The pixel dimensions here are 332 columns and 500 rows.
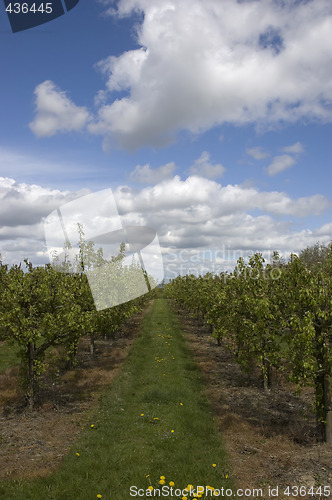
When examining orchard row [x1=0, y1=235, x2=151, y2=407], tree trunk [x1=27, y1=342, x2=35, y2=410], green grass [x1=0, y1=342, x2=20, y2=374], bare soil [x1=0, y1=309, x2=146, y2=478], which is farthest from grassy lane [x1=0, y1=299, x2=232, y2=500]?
green grass [x1=0, y1=342, x2=20, y2=374]

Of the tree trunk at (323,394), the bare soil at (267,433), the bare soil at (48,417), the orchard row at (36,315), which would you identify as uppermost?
the orchard row at (36,315)

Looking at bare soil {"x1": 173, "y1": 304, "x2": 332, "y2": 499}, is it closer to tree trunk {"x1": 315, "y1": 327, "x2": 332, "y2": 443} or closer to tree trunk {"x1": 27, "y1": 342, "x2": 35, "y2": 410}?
tree trunk {"x1": 315, "y1": 327, "x2": 332, "y2": 443}

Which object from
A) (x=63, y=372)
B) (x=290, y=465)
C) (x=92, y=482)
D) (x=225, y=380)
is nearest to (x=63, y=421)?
(x=92, y=482)

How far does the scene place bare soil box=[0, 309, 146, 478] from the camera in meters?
11.0

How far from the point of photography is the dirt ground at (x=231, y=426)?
10.2m

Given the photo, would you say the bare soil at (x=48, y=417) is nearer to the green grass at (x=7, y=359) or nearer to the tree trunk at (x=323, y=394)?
the green grass at (x=7, y=359)

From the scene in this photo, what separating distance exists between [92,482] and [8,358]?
20987 millimetres

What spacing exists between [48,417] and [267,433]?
10000 millimetres

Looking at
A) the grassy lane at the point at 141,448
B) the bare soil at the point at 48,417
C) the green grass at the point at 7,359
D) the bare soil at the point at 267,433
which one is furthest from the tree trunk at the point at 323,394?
the green grass at the point at 7,359

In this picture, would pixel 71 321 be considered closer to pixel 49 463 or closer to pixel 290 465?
pixel 49 463

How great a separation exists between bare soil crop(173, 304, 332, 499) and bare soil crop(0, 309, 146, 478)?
20.9 feet

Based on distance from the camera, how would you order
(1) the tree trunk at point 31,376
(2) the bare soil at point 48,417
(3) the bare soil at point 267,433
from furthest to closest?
1. (1) the tree trunk at point 31,376
2. (2) the bare soil at point 48,417
3. (3) the bare soil at point 267,433

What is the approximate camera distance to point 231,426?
14109mm

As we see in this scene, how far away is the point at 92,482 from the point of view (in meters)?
9.77
